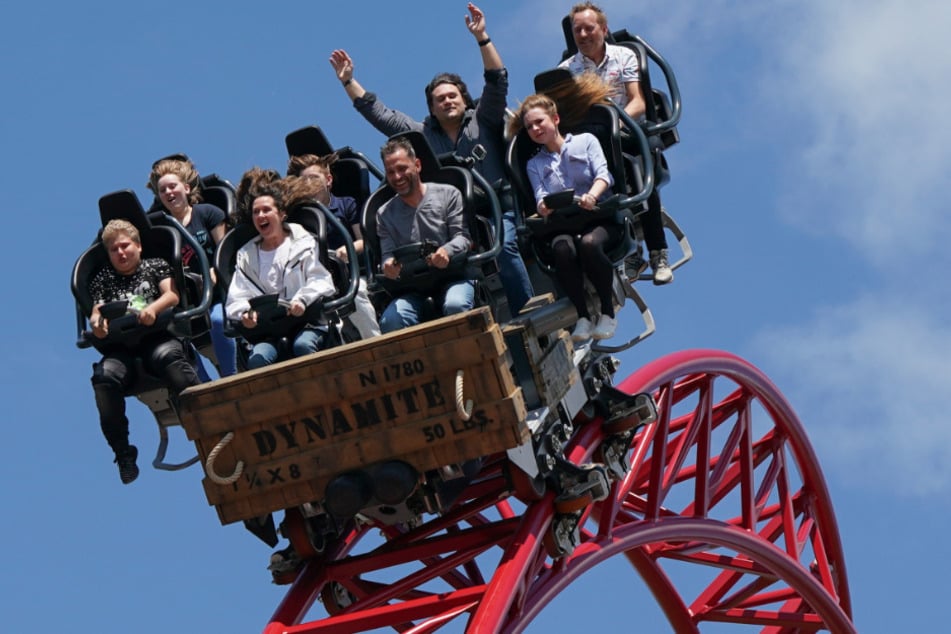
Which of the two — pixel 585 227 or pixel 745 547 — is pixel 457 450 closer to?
pixel 585 227

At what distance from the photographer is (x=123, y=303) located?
1089 cm

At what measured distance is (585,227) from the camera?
11.3 metres

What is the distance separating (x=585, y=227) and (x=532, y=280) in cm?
81

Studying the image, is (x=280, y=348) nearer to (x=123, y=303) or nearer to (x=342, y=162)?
(x=123, y=303)

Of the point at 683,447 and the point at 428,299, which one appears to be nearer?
the point at 428,299

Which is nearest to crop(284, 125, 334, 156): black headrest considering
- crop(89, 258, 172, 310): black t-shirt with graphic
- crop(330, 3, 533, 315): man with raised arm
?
crop(330, 3, 533, 315): man with raised arm

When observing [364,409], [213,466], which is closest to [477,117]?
[364,409]

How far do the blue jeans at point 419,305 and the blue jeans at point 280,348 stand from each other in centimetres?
36

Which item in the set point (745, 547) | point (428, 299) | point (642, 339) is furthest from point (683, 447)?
point (428, 299)

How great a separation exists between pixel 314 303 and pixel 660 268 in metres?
2.60

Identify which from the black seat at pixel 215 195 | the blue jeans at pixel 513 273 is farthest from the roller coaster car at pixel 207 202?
the blue jeans at pixel 513 273

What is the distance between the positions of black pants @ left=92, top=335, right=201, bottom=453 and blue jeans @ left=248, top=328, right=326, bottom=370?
2.03 feet

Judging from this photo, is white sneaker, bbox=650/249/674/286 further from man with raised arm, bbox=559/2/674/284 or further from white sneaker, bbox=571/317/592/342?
white sneaker, bbox=571/317/592/342

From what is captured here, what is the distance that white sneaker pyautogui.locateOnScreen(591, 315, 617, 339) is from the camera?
1157 cm
